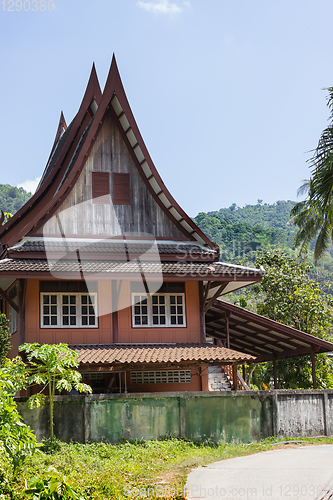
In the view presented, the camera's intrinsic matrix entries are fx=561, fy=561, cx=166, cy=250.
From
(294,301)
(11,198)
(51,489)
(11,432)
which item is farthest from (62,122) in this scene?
(11,198)

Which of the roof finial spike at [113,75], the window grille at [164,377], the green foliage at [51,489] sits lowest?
the green foliage at [51,489]

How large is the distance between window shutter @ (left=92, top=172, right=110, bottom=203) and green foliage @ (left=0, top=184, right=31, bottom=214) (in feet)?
319

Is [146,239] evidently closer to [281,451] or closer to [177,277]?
[177,277]

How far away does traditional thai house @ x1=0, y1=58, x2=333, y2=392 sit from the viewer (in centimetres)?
1593

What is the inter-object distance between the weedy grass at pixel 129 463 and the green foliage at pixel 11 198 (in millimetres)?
103230

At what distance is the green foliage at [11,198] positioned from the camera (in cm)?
11524

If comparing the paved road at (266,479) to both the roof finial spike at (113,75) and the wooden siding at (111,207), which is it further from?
A: the roof finial spike at (113,75)

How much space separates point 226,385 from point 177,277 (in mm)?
4870

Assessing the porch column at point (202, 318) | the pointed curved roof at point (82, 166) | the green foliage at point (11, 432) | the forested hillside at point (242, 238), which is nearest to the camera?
the green foliage at point (11, 432)

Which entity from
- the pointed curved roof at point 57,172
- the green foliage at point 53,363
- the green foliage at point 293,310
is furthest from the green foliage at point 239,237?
the green foliage at point 53,363

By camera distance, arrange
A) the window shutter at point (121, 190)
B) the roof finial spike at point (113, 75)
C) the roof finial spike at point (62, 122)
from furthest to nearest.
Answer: the roof finial spike at point (62, 122), the window shutter at point (121, 190), the roof finial spike at point (113, 75)

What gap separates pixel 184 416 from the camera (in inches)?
554

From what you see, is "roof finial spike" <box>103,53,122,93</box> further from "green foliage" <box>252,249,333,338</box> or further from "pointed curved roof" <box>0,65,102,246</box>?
"green foliage" <box>252,249,333,338</box>

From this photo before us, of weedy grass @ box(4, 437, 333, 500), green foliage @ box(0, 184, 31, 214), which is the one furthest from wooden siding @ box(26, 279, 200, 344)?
green foliage @ box(0, 184, 31, 214)
